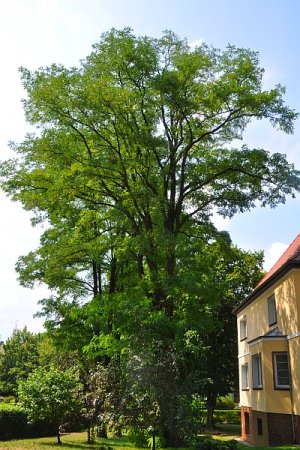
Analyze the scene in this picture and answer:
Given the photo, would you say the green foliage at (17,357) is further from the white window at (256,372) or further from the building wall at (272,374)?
the building wall at (272,374)

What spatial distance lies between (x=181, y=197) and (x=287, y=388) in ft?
33.0

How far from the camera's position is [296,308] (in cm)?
1881

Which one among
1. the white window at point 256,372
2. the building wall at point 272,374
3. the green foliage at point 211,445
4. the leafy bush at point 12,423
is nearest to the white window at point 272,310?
the building wall at point 272,374

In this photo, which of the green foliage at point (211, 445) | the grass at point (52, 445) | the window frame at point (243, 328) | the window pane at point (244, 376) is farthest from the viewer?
the window frame at point (243, 328)

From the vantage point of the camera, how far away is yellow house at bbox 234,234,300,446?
62.2 ft

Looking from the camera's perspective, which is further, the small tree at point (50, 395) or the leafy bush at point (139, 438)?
the small tree at point (50, 395)

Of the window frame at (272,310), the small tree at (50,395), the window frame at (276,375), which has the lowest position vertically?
the small tree at (50,395)

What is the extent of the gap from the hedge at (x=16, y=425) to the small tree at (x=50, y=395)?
268 cm

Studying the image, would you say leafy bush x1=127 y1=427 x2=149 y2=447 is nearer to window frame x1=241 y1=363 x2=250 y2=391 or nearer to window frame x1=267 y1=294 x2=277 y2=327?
window frame x1=267 y1=294 x2=277 y2=327

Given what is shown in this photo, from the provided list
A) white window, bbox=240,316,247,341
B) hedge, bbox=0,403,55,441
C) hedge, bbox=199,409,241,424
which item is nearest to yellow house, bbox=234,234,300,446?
white window, bbox=240,316,247,341

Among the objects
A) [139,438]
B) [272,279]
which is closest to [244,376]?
[272,279]

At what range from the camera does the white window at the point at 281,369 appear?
795 inches

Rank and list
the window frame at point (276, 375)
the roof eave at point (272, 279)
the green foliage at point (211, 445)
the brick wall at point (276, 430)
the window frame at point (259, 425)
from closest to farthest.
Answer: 1. the green foliage at point (211, 445)
2. the roof eave at point (272, 279)
3. the brick wall at point (276, 430)
4. the window frame at point (276, 375)
5. the window frame at point (259, 425)

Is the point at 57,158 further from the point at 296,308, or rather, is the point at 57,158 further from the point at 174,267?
the point at 296,308
